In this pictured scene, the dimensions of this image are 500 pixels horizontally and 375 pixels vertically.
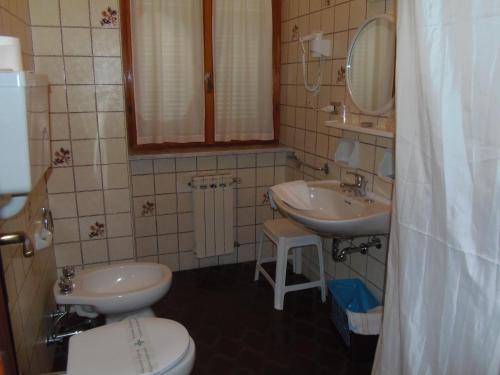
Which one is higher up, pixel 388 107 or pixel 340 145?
pixel 388 107

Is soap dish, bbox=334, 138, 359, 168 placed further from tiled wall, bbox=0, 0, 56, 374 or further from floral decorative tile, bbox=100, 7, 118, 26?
tiled wall, bbox=0, 0, 56, 374

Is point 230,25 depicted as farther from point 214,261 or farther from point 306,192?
point 214,261

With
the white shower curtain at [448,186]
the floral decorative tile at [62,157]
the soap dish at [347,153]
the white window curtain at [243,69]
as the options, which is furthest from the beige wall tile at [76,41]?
the white shower curtain at [448,186]

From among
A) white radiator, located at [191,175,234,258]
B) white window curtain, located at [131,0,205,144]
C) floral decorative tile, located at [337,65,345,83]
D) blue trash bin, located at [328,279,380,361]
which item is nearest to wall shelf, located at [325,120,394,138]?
floral decorative tile, located at [337,65,345,83]

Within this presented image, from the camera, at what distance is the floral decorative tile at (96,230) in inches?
Answer: 94.9

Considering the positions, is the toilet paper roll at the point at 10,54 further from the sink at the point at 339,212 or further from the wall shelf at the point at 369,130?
the wall shelf at the point at 369,130

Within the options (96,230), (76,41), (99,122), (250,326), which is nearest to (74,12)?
(76,41)

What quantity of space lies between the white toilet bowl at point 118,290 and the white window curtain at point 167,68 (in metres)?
1.02

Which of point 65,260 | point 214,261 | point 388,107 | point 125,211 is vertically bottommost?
point 214,261

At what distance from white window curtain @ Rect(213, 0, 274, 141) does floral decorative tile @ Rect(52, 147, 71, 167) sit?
1110 millimetres

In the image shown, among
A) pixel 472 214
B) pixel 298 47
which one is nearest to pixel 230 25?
pixel 298 47

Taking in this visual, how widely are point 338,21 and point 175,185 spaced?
1494 mm

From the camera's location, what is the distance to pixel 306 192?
7.69 ft

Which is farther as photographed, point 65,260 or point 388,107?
point 65,260
